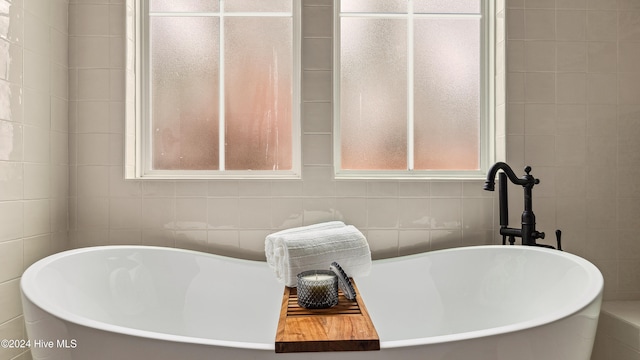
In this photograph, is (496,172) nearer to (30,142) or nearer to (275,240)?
(275,240)

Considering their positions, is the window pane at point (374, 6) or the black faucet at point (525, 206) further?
the window pane at point (374, 6)

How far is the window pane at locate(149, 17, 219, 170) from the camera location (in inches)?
77.2

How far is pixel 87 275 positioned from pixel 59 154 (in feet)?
1.94

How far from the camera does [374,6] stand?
200cm

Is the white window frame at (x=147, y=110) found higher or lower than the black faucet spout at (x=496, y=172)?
higher

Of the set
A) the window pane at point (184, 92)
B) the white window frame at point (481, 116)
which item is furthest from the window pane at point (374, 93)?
the window pane at point (184, 92)

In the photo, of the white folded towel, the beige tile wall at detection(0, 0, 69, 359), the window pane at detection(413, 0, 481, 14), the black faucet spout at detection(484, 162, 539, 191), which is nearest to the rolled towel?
the white folded towel

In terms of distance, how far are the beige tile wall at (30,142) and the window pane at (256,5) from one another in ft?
2.29

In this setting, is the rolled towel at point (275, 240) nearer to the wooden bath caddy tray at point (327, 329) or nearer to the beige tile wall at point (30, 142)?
the wooden bath caddy tray at point (327, 329)

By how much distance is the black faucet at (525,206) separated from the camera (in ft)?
5.27

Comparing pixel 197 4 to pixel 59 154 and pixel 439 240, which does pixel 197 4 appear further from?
pixel 439 240

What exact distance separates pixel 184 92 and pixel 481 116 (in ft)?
4.62

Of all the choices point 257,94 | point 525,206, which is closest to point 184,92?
point 257,94

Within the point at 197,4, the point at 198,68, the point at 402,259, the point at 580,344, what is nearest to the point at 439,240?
the point at 402,259
